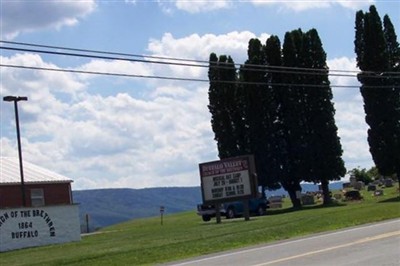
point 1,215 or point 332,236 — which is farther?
point 1,215

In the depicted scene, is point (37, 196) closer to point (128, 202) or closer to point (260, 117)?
point (260, 117)

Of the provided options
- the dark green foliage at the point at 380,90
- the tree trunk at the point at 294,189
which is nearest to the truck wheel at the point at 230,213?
the tree trunk at the point at 294,189

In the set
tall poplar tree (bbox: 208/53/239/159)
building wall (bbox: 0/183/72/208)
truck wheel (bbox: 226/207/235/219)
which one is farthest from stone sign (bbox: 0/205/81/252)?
tall poplar tree (bbox: 208/53/239/159)

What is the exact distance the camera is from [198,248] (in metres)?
20.4

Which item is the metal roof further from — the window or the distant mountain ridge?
the distant mountain ridge

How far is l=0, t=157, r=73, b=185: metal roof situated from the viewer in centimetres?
4478

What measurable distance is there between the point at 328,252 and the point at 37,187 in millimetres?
32938

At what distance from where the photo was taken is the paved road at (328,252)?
1356 centimetres

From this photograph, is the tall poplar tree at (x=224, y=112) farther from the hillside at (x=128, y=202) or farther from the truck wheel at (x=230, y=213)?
the hillside at (x=128, y=202)

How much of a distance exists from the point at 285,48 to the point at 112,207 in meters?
68.0

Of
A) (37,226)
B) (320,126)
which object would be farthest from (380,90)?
(37,226)

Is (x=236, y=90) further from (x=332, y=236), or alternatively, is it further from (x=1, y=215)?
(x=332, y=236)

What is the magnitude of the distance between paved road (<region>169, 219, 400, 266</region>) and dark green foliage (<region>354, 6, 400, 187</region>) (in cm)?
2969

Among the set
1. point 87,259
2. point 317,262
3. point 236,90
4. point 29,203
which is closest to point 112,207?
point 236,90
